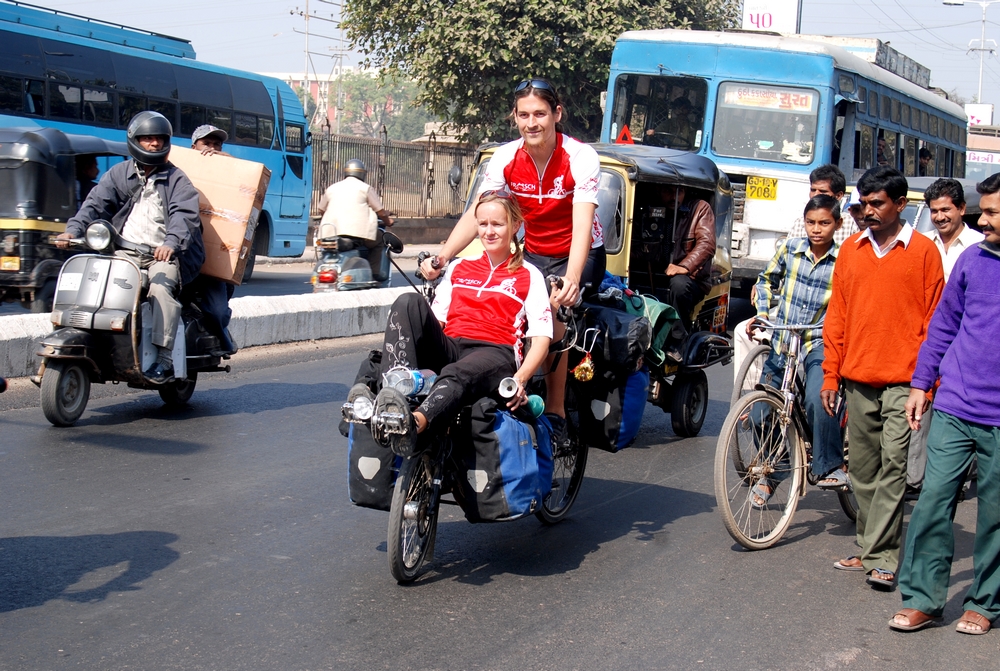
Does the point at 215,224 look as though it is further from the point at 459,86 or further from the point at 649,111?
the point at 459,86

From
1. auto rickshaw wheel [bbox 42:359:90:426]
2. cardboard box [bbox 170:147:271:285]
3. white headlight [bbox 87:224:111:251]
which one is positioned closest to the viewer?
auto rickshaw wheel [bbox 42:359:90:426]

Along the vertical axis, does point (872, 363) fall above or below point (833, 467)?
above

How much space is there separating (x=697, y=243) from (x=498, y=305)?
456 cm

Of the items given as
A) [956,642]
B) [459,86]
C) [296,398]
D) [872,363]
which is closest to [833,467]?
[872,363]

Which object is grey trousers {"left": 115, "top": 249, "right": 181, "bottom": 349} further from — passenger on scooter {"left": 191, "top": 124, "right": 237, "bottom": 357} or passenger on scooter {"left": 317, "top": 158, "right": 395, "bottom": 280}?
passenger on scooter {"left": 317, "top": 158, "right": 395, "bottom": 280}

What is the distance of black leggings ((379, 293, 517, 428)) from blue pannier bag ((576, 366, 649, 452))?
1.00 metres

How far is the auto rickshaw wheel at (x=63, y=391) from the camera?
7.10 m

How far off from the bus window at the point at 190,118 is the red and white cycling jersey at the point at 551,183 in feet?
54.6

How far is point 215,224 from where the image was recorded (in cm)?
792

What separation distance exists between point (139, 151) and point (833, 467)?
4.81 meters

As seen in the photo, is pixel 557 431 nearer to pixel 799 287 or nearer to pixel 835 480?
pixel 835 480

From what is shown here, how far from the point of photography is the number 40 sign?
37.7 m

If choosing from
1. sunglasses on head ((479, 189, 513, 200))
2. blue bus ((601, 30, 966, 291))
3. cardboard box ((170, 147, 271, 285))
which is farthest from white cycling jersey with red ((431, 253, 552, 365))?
blue bus ((601, 30, 966, 291))

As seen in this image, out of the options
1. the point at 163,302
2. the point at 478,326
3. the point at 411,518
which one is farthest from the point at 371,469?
the point at 163,302
